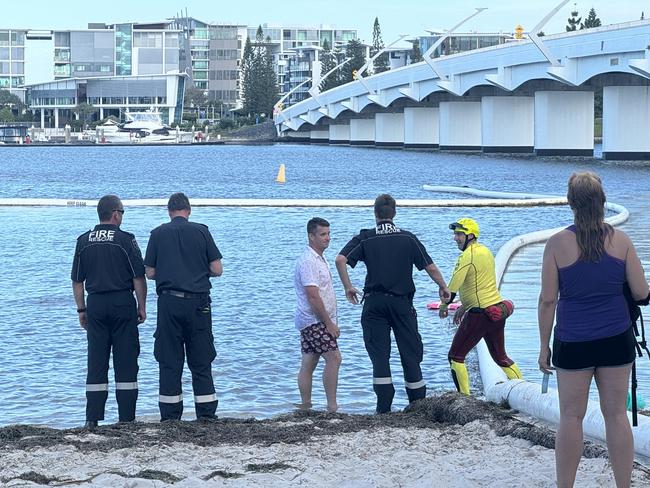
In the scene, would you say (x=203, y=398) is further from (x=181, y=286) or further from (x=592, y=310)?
(x=592, y=310)

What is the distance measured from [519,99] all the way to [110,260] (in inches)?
3760

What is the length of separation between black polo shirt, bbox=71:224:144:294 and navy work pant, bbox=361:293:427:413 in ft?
6.08

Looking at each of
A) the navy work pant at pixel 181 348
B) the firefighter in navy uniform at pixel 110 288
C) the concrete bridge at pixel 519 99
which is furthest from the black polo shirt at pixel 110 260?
the concrete bridge at pixel 519 99

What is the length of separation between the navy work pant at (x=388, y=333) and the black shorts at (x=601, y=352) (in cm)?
356

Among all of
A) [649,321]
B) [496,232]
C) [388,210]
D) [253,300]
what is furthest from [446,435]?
[496,232]

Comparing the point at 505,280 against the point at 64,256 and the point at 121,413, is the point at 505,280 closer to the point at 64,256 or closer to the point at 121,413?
the point at 121,413

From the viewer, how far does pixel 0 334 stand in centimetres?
1691

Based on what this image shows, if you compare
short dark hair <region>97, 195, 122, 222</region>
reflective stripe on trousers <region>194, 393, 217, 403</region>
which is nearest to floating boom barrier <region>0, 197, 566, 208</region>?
reflective stripe on trousers <region>194, 393, 217, 403</region>

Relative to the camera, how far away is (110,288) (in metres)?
9.70

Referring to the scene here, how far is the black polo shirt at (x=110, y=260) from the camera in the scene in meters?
9.70

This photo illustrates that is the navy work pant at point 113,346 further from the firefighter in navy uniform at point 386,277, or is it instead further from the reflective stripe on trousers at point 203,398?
the firefighter in navy uniform at point 386,277

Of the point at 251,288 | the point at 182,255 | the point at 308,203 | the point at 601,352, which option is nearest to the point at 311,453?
the point at 182,255

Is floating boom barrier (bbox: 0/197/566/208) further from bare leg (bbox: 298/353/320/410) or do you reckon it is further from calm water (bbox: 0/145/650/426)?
bare leg (bbox: 298/353/320/410)

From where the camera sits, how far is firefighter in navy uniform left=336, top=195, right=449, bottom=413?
1004 cm
